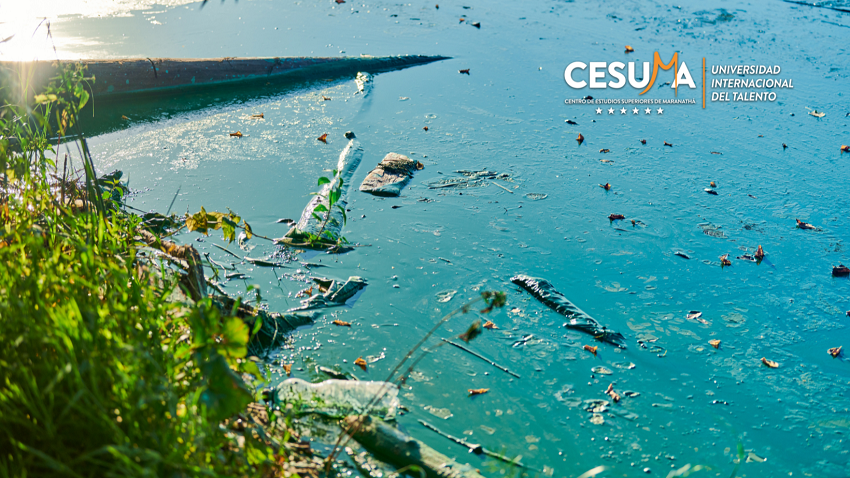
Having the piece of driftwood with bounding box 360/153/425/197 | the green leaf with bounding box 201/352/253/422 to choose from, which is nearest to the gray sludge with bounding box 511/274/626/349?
the piece of driftwood with bounding box 360/153/425/197


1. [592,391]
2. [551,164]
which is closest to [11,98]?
[551,164]

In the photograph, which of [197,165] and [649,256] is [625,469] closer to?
[649,256]

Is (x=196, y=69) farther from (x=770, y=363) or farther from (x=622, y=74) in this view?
(x=770, y=363)

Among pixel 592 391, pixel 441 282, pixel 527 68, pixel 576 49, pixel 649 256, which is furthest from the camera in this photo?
pixel 576 49

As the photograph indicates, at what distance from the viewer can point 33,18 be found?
25.5ft

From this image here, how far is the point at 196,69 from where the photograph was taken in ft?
20.8

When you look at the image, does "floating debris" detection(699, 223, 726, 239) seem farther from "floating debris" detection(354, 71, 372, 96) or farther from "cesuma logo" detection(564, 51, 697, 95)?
"floating debris" detection(354, 71, 372, 96)

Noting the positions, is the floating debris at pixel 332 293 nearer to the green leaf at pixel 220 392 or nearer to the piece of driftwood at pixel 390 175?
the piece of driftwood at pixel 390 175

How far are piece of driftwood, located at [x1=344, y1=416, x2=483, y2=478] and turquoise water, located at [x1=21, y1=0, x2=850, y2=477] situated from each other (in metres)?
0.15

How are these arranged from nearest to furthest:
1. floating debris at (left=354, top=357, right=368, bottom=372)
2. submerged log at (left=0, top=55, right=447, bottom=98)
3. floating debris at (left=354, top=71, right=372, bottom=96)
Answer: floating debris at (left=354, top=357, right=368, bottom=372) < submerged log at (left=0, top=55, right=447, bottom=98) < floating debris at (left=354, top=71, right=372, bottom=96)

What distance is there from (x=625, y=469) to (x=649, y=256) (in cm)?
177

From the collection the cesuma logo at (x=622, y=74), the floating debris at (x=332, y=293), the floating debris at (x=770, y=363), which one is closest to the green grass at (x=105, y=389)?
the floating debris at (x=332, y=293)

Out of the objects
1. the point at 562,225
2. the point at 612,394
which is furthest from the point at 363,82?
the point at 612,394

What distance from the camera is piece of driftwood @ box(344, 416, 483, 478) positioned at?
6.63ft
